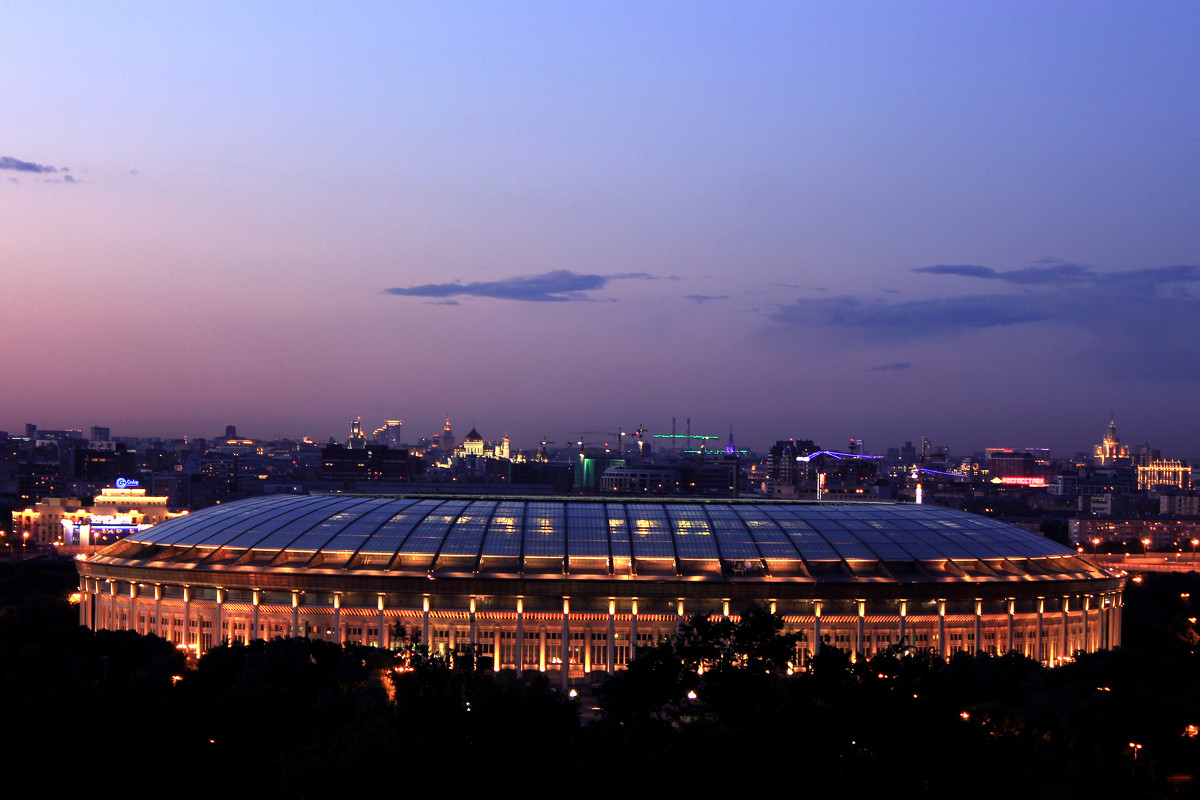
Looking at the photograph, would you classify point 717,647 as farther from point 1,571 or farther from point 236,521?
point 1,571

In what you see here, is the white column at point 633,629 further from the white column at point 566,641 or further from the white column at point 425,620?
the white column at point 425,620

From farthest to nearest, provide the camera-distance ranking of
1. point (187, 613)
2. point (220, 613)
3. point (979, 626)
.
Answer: point (187, 613), point (979, 626), point (220, 613)

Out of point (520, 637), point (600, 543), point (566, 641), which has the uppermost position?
point (600, 543)

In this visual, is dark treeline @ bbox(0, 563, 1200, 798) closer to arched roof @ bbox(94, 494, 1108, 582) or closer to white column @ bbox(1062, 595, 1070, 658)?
arched roof @ bbox(94, 494, 1108, 582)

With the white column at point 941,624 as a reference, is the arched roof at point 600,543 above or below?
above

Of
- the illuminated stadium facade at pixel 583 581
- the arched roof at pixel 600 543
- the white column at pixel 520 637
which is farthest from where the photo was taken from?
the arched roof at pixel 600 543

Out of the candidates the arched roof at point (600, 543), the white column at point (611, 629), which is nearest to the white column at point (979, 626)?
the arched roof at point (600, 543)

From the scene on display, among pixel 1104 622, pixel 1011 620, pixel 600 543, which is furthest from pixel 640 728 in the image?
pixel 1104 622

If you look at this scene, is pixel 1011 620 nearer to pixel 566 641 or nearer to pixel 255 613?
pixel 566 641
